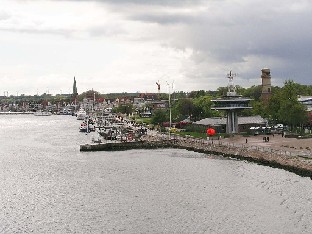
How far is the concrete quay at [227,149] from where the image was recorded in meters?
68.4

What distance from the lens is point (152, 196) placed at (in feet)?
185

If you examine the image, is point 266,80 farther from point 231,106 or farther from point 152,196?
point 152,196

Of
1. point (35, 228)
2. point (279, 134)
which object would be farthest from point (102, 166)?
point (279, 134)

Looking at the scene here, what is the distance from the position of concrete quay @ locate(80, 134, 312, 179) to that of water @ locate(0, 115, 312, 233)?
6.16ft

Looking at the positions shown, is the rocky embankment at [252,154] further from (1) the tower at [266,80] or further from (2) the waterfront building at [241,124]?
(1) the tower at [266,80]

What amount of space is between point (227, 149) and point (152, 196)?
3321cm

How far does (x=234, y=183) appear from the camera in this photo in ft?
206

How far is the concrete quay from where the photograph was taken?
68.4m

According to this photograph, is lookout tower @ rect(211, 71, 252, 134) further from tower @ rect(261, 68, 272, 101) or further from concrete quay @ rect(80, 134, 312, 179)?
tower @ rect(261, 68, 272, 101)

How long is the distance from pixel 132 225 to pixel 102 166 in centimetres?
3477

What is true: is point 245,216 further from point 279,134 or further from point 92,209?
point 279,134

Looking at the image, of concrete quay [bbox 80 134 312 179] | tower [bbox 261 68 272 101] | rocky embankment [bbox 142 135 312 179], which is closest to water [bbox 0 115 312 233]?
rocky embankment [bbox 142 135 312 179]

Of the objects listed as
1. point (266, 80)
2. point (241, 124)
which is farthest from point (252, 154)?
point (266, 80)

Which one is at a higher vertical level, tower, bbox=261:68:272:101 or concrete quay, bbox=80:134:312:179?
tower, bbox=261:68:272:101
